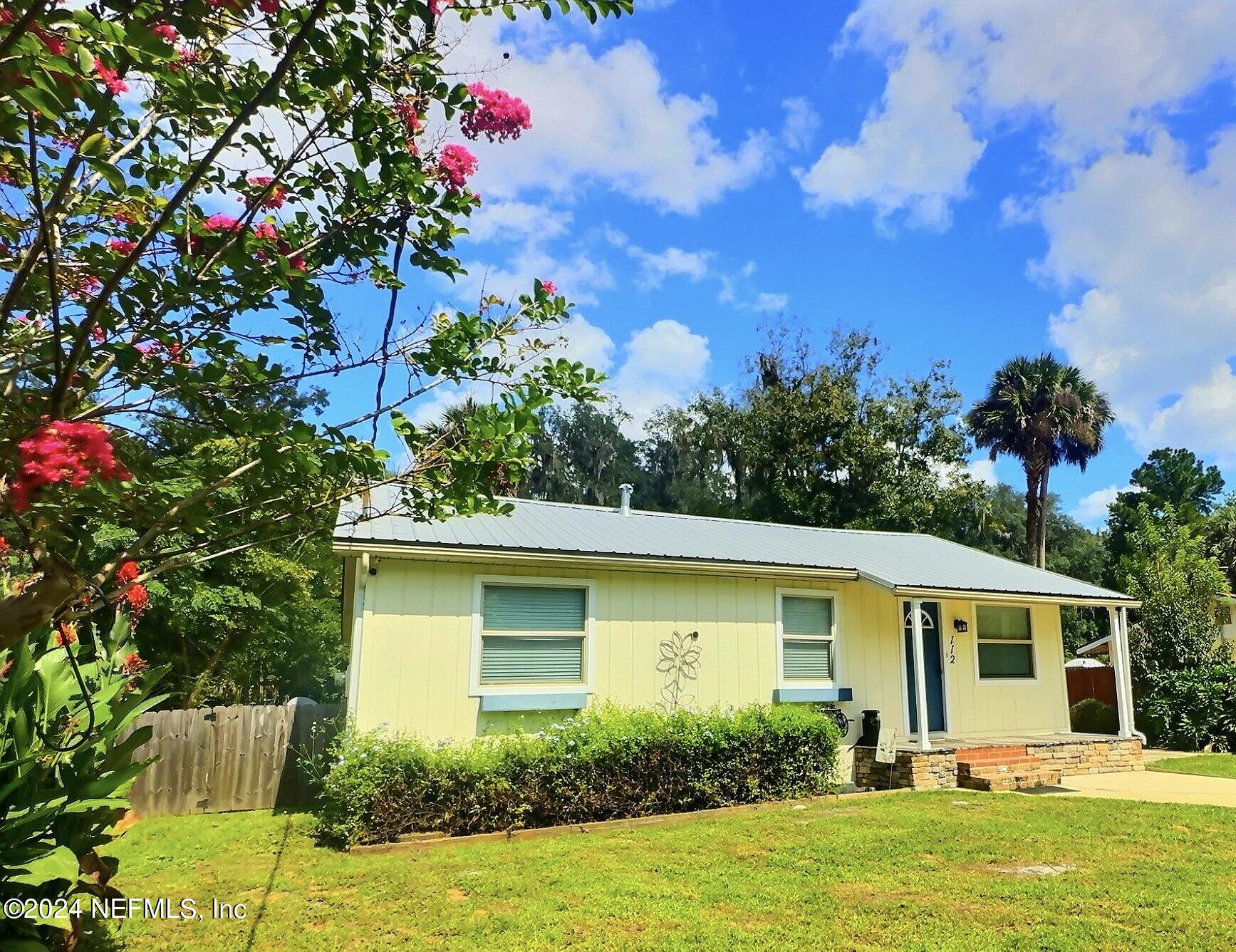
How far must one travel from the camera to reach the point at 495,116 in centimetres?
345

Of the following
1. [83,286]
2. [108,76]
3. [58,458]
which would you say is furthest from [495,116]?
[58,458]

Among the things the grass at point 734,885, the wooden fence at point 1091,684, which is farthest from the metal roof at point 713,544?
the wooden fence at point 1091,684

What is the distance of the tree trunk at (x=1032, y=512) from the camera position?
93.5 ft

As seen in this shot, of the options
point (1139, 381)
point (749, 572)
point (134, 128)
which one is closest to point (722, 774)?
point (749, 572)

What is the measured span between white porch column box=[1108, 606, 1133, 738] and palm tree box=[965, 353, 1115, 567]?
51.9 ft

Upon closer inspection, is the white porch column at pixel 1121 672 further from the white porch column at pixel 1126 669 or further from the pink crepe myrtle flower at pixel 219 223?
the pink crepe myrtle flower at pixel 219 223

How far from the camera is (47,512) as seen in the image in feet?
7.86

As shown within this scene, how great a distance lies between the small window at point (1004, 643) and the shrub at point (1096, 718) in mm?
5153

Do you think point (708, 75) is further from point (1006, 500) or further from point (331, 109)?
point (1006, 500)

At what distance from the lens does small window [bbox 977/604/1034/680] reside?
1335 cm

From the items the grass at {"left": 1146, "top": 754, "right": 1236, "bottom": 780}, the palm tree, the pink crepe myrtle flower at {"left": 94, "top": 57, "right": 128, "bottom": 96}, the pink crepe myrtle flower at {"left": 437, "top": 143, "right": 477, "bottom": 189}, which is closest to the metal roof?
the grass at {"left": 1146, "top": 754, "right": 1236, "bottom": 780}

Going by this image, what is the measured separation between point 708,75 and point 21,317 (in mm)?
5449

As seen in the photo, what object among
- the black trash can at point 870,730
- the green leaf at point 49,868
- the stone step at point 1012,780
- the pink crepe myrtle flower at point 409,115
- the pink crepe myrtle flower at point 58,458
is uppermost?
the pink crepe myrtle flower at point 409,115

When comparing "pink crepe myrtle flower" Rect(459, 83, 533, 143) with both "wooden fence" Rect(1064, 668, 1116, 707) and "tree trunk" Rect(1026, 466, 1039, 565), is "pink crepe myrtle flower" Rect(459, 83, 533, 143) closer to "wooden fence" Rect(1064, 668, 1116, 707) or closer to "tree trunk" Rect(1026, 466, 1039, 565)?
"wooden fence" Rect(1064, 668, 1116, 707)
